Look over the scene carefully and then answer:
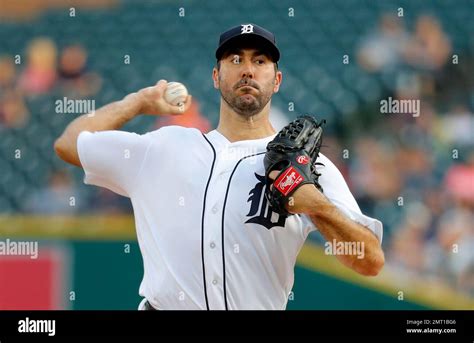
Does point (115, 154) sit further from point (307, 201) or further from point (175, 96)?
point (307, 201)

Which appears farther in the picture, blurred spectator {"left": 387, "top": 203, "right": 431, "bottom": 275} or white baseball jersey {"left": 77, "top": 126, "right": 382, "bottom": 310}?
blurred spectator {"left": 387, "top": 203, "right": 431, "bottom": 275}

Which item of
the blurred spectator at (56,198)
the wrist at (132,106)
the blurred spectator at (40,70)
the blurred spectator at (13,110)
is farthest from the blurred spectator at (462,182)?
the wrist at (132,106)

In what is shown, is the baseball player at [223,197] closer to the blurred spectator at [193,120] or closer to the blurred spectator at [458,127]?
the blurred spectator at [193,120]

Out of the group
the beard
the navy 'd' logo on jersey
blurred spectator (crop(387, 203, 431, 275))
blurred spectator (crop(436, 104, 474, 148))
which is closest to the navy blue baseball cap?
the beard

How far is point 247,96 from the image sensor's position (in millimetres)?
2420

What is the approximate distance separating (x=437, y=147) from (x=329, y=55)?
0.80m

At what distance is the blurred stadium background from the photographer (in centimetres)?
419

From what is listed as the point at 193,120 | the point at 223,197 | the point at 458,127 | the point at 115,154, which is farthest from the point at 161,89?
the point at 458,127

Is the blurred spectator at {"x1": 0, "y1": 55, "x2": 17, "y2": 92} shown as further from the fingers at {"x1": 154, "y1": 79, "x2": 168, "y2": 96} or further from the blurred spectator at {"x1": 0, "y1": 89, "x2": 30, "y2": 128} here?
the fingers at {"x1": 154, "y1": 79, "x2": 168, "y2": 96}

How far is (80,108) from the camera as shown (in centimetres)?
505

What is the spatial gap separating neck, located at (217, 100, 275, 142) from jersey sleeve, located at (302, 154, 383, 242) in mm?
196

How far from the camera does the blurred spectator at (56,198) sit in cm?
447
